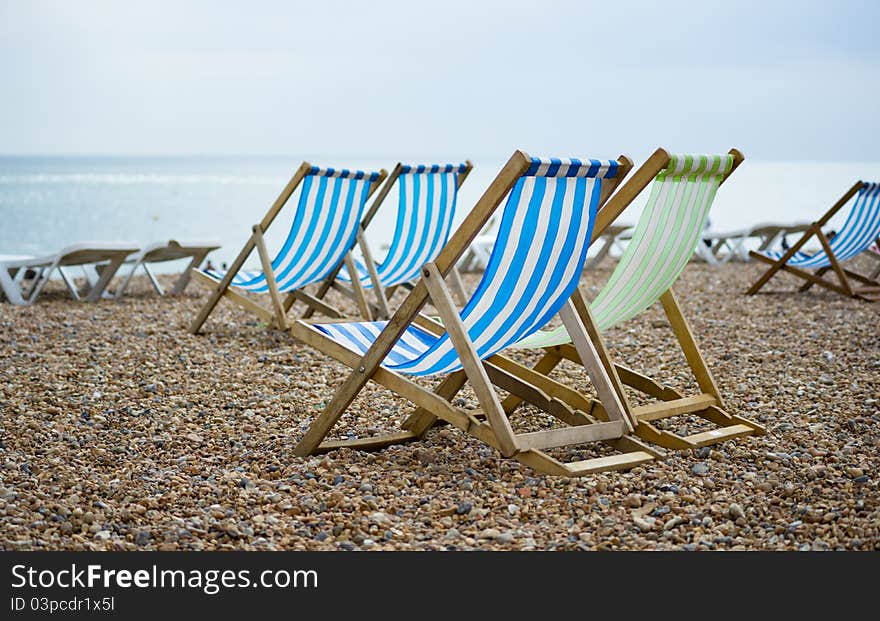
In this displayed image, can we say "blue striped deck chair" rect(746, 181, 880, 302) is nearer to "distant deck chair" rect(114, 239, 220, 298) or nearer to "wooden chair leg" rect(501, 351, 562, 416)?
"wooden chair leg" rect(501, 351, 562, 416)

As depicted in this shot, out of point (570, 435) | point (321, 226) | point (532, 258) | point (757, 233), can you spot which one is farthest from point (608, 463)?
point (757, 233)

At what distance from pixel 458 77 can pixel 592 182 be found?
7014cm

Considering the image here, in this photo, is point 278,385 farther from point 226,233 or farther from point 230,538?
point 226,233

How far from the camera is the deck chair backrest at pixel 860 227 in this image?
271 inches

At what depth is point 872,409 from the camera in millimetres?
3727

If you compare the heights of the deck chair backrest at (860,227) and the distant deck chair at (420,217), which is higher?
the deck chair backrest at (860,227)

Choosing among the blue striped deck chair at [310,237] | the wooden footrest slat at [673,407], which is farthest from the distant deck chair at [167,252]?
the wooden footrest slat at [673,407]

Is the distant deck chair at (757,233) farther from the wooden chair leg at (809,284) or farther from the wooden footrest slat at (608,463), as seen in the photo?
the wooden footrest slat at (608,463)

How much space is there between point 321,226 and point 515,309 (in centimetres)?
268

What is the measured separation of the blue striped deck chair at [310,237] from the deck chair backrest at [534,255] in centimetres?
250

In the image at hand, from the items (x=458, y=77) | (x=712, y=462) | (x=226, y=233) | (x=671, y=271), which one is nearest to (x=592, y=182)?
(x=671, y=271)

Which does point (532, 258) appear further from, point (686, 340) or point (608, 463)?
point (686, 340)

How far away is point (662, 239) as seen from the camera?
3184mm
